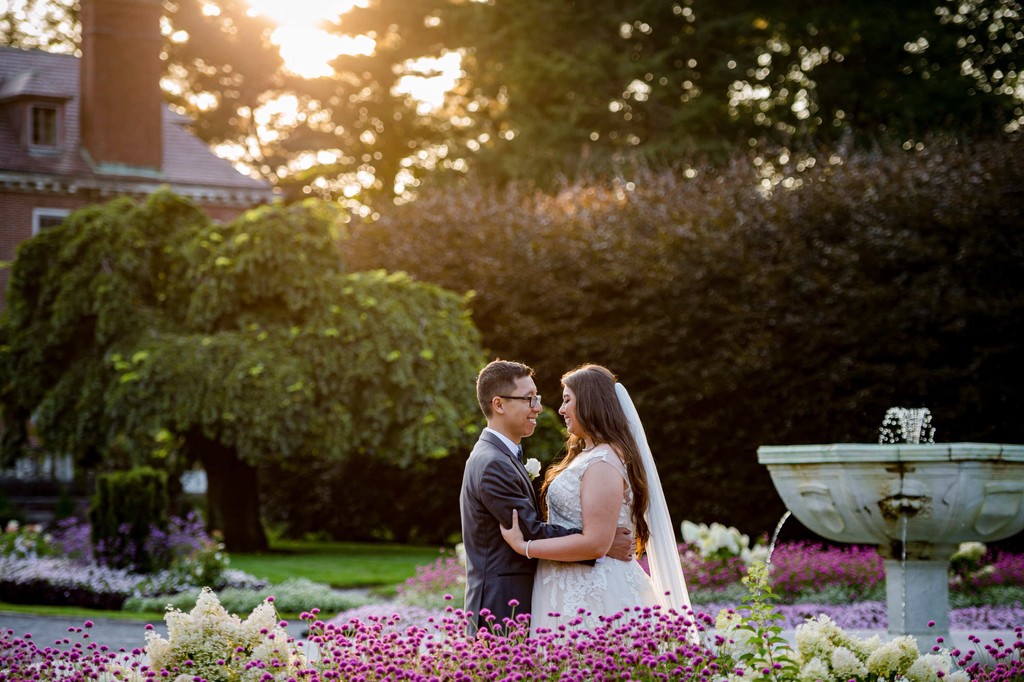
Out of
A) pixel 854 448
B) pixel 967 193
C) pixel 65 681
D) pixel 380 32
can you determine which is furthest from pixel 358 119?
pixel 65 681

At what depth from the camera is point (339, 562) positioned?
599 inches

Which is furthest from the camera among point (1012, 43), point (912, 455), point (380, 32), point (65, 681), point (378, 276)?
point (380, 32)

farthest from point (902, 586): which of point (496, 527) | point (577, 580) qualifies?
point (496, 527)

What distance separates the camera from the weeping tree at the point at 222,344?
584 inches

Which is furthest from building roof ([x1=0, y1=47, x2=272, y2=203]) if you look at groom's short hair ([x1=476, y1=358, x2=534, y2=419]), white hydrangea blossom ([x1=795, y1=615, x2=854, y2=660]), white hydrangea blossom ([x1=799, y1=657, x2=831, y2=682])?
white hydrangea blossom ([x1=799, y1=657, x2=831, y2=682])

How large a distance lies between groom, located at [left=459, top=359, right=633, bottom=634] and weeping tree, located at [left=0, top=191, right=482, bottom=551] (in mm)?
10231

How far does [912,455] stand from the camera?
267 inches

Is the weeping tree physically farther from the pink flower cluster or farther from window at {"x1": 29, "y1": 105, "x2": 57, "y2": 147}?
the pink flower cluster

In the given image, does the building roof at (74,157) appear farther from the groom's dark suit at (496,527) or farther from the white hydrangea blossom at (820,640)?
the white hydrangea blossom at (820,640)

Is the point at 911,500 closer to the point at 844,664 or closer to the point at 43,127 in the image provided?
the point at 844,664

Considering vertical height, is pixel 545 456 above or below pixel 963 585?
above

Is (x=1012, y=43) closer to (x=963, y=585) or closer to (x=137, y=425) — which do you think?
(x=963, y=585)

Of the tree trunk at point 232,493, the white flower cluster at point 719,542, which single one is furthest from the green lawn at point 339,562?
the white flower cluster at point 719,542

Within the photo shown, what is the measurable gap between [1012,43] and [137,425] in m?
18.8
